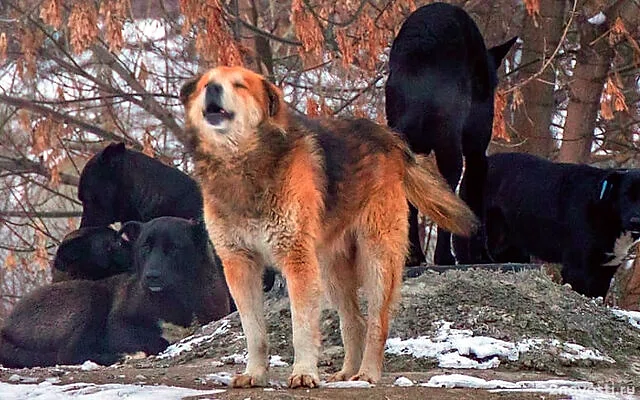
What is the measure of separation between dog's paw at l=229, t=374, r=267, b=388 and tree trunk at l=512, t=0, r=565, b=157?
31.2 ft

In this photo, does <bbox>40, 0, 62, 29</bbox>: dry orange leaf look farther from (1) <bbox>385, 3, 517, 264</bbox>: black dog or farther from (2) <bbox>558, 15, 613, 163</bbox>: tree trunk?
(2) <bbox>558, 15, 613, 163</bbox>: tree trunk

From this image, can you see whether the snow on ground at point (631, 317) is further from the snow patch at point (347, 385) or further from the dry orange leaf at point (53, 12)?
the dry orange leaf at point (53, 12)

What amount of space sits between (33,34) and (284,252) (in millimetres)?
8186

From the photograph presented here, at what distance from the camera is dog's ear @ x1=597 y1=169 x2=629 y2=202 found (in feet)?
38.1

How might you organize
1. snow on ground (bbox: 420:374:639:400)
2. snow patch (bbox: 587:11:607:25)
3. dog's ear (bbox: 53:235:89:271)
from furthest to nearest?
1. snow patch (bbox: 587:11:607:25)
2. dog's ear (bbox: 53:235:89:271)
3. snow on ground (bbox: 420:374:639:400)

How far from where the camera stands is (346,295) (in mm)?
6902

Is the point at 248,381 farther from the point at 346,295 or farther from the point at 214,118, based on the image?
the point at 214,118

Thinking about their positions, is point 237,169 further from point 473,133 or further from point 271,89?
point 473,133

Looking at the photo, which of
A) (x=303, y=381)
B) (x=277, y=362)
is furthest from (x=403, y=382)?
(x=277, y=362)

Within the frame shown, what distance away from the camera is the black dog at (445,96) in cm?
881

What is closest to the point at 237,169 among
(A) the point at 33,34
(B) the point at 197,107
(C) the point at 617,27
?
(B) the point at 197,107

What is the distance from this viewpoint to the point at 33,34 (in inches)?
523

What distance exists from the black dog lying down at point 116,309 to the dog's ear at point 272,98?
362cm

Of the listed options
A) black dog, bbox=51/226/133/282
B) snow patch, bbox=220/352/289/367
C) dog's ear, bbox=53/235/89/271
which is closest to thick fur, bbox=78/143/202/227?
black dog, bbox=51/226/133/282
